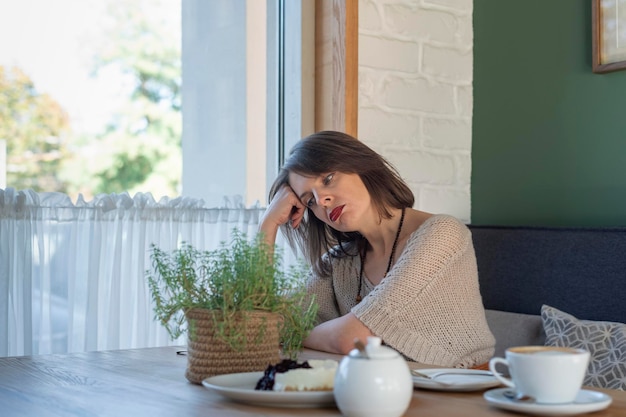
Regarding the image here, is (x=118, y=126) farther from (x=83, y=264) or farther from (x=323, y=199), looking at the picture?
(x=323, y=199)

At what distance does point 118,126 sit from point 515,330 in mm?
1298

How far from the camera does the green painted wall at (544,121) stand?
2701 mm

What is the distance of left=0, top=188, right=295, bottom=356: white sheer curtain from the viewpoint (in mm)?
2391

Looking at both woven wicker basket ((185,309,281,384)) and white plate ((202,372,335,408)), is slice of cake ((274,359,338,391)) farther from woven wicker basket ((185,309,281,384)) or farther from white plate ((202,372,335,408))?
woven wicker basket ((185,309,281,384))

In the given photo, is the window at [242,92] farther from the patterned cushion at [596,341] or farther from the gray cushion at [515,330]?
the patterned cushion at [596,341]

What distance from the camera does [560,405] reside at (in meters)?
1.09

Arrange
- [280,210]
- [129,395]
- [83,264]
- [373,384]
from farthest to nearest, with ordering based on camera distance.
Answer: [83,264] → [280,210] → [129,395] → [373,384]

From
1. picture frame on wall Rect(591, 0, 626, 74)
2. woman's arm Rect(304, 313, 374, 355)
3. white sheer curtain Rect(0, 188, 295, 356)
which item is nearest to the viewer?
woman's arm Rect(304, 313, 374, 355)

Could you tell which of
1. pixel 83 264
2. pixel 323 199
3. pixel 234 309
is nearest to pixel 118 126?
pixel 83 264

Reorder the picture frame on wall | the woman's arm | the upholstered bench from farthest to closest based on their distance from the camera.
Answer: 1. the picture frame on wall
2. the upholstered bench
3. the woman's arm

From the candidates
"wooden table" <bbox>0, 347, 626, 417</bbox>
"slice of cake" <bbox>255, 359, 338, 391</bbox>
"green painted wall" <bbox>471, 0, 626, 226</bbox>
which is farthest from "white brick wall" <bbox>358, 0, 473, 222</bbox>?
"slice of cake" <bbox>255, 359, 338, 391</bbox>

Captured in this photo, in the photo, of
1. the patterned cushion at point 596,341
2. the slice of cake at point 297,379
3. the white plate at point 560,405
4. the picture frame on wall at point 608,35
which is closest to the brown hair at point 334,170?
the patterned cushion at point 596,341

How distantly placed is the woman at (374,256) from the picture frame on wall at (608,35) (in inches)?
30.8

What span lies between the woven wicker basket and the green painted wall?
5.23 feet
